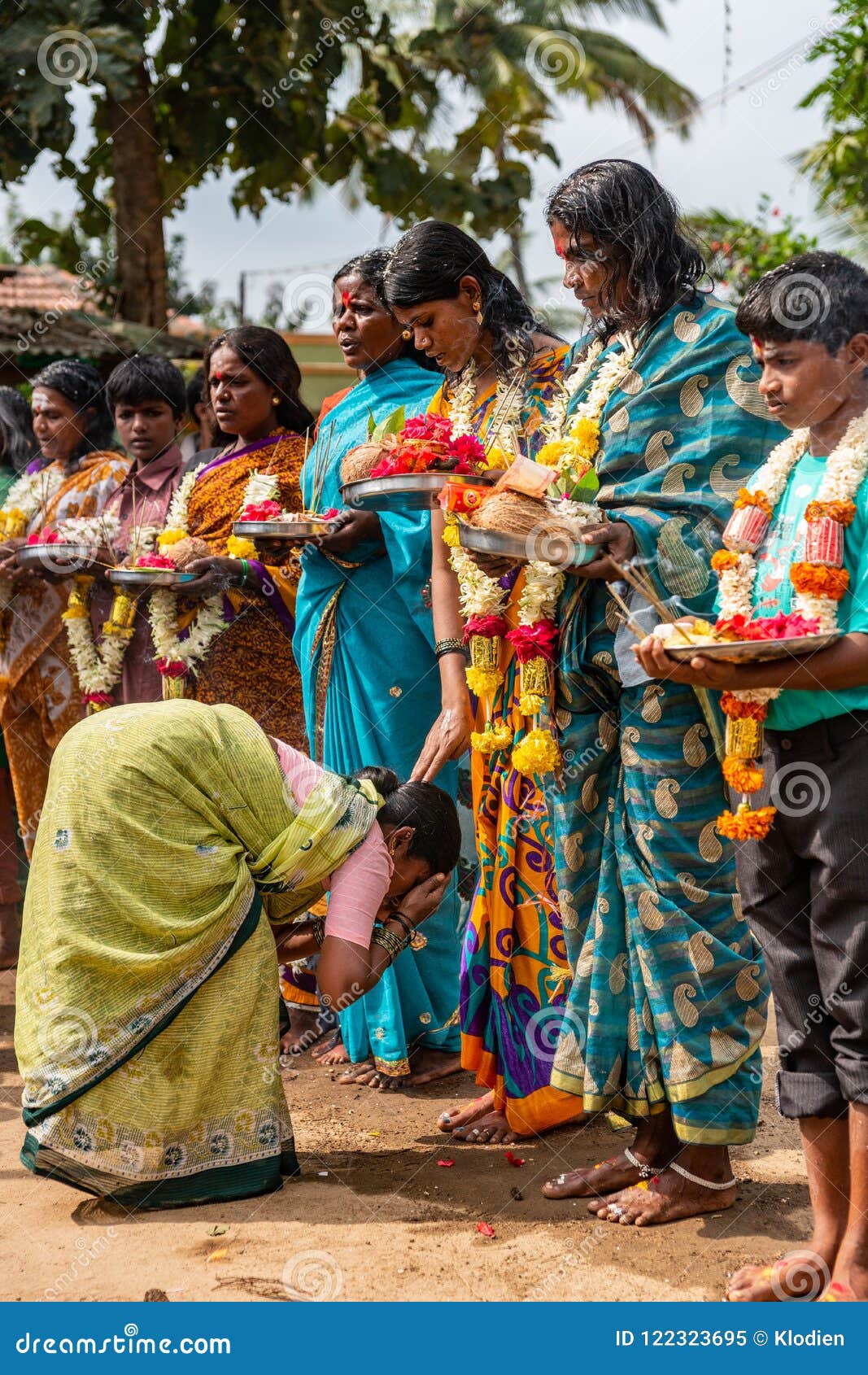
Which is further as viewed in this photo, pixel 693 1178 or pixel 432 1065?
pixel 432 1065

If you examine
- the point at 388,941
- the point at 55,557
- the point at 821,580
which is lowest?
the point at 388,941

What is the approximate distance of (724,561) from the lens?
2.98m

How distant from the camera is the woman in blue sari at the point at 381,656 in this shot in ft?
15.8

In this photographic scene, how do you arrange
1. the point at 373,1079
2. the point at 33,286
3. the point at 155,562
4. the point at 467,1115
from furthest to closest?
the point at 33,286, the point at 155,562, the point at 373,1079, the point at 467,1115

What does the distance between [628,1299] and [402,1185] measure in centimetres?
98

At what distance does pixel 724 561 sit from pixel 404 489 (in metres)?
1.27

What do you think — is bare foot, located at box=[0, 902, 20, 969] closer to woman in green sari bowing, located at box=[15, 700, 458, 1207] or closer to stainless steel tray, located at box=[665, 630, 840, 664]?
woman in green sari bowing, located at box=[15, 700, 458, 1207]

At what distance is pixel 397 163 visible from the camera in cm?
1234

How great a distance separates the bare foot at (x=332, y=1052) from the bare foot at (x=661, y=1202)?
1660 mm

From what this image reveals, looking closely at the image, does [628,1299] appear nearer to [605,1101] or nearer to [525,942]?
[605,1101]

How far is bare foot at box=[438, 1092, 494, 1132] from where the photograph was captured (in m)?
4.33

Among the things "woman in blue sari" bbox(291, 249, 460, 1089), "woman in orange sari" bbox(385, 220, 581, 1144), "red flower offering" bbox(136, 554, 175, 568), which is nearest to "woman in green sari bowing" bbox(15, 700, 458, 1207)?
"woman in orange sari" bbox(385, 220, 581, 1144)

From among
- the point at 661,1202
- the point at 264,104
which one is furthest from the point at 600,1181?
the point at 264,104

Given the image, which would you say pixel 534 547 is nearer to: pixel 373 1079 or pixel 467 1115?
pixel 467 1115
